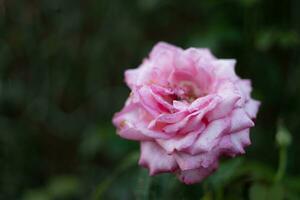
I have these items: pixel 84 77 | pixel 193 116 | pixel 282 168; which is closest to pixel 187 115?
pixel 193 116

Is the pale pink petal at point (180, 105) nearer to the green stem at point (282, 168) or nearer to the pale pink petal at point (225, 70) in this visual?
the pale pink petal at point (225, 70)

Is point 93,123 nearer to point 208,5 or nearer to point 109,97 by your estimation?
point 109,97

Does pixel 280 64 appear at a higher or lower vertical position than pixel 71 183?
higher

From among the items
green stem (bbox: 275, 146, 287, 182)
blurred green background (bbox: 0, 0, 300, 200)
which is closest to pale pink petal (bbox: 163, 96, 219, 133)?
green stem (bbox: 275, 146, 287, 182)

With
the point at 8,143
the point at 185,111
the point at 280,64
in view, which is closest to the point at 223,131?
the point at 185,111

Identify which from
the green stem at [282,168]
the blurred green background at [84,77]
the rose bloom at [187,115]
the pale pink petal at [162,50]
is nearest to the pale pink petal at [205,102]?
the rose bloom at [187,115]

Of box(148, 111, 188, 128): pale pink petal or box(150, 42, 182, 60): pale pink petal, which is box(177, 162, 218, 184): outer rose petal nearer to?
box(148, 111, 188, 128): pale pink petal

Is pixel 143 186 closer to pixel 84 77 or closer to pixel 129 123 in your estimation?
pixel 129 123
